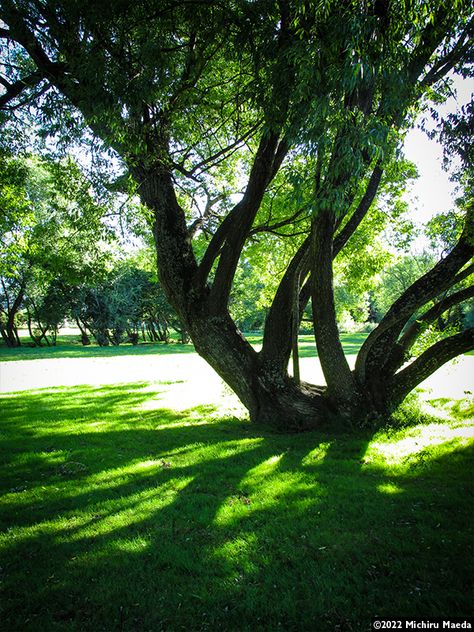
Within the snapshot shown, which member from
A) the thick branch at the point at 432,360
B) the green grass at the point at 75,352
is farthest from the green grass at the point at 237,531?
the green grass at the point at 75,352

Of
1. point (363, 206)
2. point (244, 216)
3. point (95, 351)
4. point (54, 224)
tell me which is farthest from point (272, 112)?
A: point (95, 351)

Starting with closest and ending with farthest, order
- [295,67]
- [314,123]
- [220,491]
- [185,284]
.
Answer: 1. [314,123]
2. [295,67]
3. [220,491]
4. [185,284]

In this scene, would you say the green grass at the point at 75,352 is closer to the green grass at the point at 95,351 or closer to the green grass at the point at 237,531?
the green grass at the point at 95,351

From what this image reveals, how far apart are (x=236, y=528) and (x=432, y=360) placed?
18.1 feet

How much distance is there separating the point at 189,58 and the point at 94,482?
6.99 metres

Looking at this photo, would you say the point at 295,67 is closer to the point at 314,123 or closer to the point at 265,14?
the point at 314,123

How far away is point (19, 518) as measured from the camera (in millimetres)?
4566

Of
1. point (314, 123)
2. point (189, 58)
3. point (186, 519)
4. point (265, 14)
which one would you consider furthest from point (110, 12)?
point (186, 519)

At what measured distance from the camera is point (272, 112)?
179 inches

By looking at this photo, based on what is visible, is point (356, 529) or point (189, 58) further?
point (189, 58)

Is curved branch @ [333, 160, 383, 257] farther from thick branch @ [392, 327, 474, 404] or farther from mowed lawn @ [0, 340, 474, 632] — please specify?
mowed lawn @ [0, 340, 474, 632]

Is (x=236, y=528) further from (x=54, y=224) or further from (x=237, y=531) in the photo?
(x=54, y=224)

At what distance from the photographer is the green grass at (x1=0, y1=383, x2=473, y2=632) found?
3.02 m

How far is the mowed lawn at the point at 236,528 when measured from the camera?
3.03 metres
